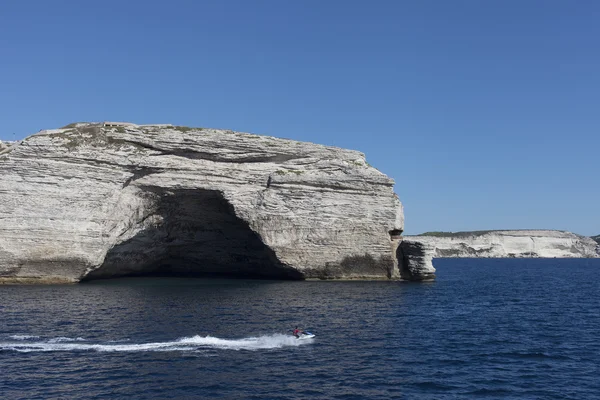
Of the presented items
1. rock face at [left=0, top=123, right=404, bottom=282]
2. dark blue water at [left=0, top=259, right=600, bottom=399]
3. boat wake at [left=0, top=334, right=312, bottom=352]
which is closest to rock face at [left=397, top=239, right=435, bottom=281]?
rock face at [left=0, top=123, right=404, bottom=282]

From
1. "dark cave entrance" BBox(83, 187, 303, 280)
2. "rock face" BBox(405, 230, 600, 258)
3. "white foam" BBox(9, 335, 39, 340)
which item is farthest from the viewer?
"rock face" BBox(405, 230, 600, 258)

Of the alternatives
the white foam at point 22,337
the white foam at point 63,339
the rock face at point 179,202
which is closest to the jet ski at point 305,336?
the white foam at point 63,339

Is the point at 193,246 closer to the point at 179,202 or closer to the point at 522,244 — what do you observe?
the point at 179,202

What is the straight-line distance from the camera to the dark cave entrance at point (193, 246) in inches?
2147

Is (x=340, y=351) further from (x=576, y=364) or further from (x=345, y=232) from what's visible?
(x=345, y=232)

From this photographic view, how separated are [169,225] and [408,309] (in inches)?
1141

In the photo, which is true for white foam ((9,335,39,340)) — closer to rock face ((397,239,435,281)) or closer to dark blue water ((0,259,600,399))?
dark blue water ((0,259,600,399))

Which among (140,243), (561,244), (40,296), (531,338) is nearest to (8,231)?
(40,296)

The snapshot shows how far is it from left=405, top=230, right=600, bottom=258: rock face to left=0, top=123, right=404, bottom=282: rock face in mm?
133044

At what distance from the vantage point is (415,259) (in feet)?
189

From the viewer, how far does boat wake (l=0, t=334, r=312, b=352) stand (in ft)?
82.1

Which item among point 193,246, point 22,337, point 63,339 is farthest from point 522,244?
point 22,337

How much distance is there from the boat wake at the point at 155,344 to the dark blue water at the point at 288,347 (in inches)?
3.5

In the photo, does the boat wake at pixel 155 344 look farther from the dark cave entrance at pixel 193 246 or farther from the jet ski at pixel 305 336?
the dark cave entrance at pixel 193 246
